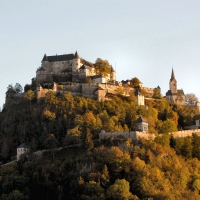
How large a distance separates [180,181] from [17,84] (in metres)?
38.1

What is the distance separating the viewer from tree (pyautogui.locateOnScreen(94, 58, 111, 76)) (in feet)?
351

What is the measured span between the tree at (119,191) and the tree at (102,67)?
3679cm

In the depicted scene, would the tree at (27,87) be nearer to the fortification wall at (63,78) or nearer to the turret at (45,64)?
the turret at (45,64)

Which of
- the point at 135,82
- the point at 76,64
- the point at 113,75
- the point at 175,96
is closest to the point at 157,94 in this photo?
the point at 135,82

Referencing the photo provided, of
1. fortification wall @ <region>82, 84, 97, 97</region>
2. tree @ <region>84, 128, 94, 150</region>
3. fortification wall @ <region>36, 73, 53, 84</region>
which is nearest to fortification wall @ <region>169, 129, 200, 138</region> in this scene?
tree @ <region>84, 128, 94, 150</region>

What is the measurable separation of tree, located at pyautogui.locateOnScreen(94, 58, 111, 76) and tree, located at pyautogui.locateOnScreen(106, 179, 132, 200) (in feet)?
121

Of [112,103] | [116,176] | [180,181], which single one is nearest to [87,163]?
[116,176]

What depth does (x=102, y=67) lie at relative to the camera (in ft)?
351

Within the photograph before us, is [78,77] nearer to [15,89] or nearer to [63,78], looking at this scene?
[63,78]

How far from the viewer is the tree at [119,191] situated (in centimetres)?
7188

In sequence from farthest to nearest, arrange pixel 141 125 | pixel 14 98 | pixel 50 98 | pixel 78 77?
1. pixel 78 77
2. pixel 14 98
3. pixel 50 98
4. pixel 141 125

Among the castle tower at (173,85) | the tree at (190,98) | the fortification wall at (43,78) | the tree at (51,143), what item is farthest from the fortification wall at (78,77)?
the tree at (190,98)

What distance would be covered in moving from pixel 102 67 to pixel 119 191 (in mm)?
38629

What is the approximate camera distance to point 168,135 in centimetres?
8600
